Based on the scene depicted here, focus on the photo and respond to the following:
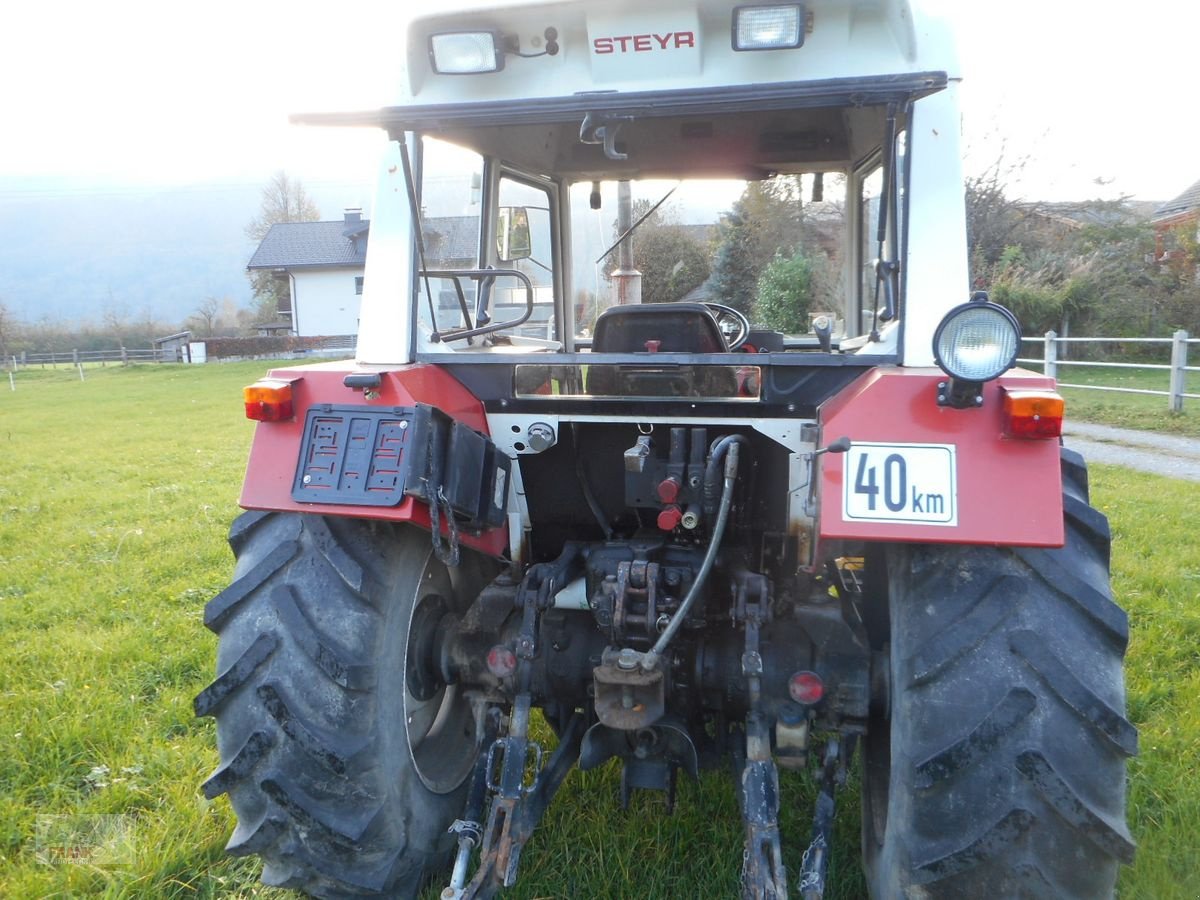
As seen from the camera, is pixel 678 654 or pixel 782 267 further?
pixel 782 267

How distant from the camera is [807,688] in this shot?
236 centimetres

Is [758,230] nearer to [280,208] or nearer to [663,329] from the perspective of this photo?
[663,329]

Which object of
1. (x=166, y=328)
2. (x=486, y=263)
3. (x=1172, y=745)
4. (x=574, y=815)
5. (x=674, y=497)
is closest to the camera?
(x=674, y=497)

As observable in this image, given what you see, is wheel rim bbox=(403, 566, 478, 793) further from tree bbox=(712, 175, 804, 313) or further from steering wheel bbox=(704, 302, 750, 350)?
tree bbox=(712, 175, 804, 313)

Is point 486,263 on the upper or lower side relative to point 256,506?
upper

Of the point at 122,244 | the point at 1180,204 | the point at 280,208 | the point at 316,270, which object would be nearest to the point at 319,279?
the point at 316,270

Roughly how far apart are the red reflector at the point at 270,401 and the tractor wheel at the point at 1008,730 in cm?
163

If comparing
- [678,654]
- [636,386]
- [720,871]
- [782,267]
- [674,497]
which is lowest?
[720,871]

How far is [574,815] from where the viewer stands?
3.00 meters

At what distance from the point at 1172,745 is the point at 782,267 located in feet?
7.57

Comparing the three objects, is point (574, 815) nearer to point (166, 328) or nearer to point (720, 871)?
point (720, 871)

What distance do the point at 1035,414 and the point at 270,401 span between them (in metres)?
1.82

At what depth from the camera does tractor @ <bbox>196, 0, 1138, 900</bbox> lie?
6.47 ft

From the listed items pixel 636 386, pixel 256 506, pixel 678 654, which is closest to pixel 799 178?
pixel 636 386
